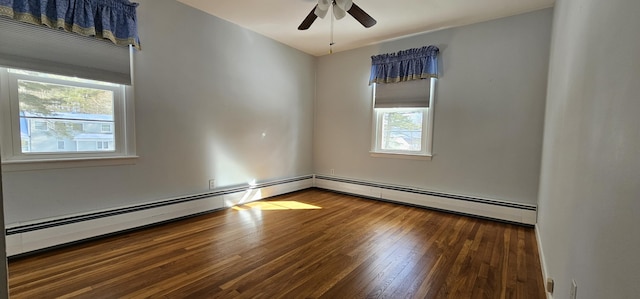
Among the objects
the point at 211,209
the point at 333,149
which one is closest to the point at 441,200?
the point at 333,149

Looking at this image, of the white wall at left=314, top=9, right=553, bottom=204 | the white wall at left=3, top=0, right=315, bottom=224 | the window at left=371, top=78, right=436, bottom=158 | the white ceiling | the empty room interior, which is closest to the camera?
the empty room interior

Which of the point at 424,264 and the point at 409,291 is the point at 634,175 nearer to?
the point at 409,291

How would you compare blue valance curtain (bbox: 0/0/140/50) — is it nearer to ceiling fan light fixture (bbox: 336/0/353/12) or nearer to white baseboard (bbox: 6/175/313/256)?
white baseboard (bbox: 6/175/313/256)

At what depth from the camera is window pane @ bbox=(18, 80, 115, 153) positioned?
2.27m

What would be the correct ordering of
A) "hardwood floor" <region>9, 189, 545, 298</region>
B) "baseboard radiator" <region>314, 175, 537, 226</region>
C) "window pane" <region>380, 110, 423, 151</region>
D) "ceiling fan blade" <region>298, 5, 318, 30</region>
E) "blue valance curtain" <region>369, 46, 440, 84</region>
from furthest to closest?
1. "window pane" <region>380, 110, 423, 151</region>
2. "blue valance curtain" <region>369, 46, 440, 84</region>
3. "baseboard radiator" <region>314, 175, 537, 226</region>
4. "ceiling fan blade" <region>298, 5, 318, 30</region>
5. "hardwood floor" <region>9, 189, 545, 298</region>

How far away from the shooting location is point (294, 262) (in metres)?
2.24

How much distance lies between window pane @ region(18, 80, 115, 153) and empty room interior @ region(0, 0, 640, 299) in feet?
0.04

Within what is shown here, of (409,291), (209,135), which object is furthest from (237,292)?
(209,135)

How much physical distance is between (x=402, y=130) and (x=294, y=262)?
2.76 metres

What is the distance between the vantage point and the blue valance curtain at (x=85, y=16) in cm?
213

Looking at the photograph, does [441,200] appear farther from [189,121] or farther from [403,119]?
[189,121]

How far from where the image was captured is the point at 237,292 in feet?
5.96

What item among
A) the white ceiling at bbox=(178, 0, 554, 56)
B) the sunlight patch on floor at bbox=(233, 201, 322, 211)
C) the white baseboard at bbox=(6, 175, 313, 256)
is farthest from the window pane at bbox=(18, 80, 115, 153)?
the sunlight patch on floor at bbox=(233, 201, 322, 211)

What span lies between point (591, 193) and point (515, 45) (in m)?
2.83
